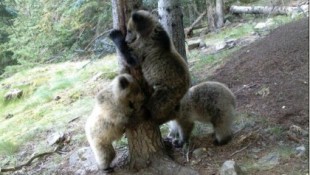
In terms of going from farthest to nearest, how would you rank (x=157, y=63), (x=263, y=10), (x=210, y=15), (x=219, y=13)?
(x=210, y=15)
(x=219, y=13)
(x=263, y=10)
(x=157, y=63)

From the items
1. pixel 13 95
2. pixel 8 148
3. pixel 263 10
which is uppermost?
pixel 263 10

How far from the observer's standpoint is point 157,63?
5.00 meters

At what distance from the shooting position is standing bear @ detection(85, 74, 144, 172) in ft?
15.9

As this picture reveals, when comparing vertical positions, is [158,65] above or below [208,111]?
above

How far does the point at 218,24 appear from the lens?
1711 cm

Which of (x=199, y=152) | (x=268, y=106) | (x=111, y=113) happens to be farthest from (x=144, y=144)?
→ (x=268, y=106)

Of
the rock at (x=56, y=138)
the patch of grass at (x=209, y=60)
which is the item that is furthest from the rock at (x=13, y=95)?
the patch of grass at (x=209, y=60)

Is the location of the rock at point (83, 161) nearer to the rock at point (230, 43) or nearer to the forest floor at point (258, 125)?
the forest floor at point (258, 125)

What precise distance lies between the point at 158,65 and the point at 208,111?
1.11 m

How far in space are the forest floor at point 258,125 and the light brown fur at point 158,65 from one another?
88cm

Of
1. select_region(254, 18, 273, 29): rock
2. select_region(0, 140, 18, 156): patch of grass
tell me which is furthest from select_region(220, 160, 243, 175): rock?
select_region(254, 18, 273, 29): rock

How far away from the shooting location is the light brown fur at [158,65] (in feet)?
16.2

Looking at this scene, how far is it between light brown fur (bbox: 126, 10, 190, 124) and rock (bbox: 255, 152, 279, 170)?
1266 millimetres

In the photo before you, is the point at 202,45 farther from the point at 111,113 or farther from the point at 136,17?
the point at 136,17
